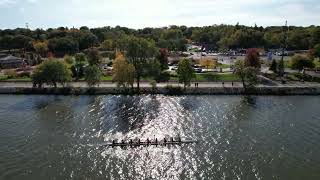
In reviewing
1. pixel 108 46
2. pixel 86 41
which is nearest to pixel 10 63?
pixel 108 46

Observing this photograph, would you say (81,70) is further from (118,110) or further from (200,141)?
(200,141)

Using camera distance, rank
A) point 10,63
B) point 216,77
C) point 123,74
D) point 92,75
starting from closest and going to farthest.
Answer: point 123,74, point 92,75, point 216,77, point 10,63

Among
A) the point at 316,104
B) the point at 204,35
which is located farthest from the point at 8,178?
the point at 204,35

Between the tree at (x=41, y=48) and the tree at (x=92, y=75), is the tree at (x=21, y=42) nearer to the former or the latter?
the tree at (x=41, y=48)

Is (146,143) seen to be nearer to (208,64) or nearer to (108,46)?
(208,64)

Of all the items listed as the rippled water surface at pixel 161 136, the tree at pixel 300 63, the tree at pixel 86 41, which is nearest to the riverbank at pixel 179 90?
the rippled water surface at pixel 161 136
